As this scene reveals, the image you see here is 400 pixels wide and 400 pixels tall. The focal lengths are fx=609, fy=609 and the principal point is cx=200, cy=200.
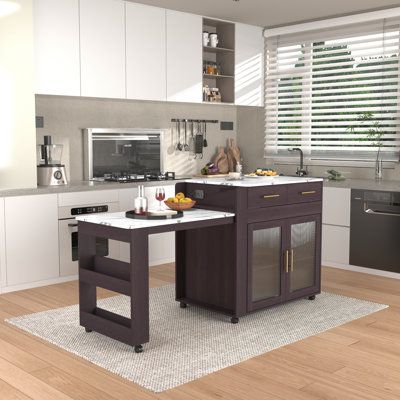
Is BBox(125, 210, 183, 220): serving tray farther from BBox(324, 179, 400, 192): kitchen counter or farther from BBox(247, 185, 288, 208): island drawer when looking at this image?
BBox(324, 179, 400, 192): kitchen counter

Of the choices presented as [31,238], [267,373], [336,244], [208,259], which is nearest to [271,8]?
[336,244]

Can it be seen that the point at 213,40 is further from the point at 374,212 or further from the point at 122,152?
the point at 374,212

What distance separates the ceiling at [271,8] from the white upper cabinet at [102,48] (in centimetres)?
31

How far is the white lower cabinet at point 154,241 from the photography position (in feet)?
17.9

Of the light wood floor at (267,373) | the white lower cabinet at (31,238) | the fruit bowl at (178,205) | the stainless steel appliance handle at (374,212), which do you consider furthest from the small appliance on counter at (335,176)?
the white lower cabinet at (31,238)

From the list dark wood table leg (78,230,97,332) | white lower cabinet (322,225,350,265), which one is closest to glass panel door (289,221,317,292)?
white lower cabinet (322,225,350,265)

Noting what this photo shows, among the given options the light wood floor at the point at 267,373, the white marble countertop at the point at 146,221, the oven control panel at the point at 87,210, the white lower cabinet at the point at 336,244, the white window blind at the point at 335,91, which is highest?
the white window blind at the point at 335,91

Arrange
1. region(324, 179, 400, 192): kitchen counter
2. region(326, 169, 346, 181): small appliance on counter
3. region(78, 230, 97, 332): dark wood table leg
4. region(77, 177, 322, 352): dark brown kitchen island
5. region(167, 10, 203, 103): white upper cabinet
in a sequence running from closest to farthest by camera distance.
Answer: region(77, 177, 322, 352): dark brown kitchen island
region(78, 230, 97, 332): dark wood table leg
region(324, 179, 400, 192): kitchen counter
region(167, 10, 203, 103): white upper cabinet
region(326, 169, 346, 181): small appliance on counter

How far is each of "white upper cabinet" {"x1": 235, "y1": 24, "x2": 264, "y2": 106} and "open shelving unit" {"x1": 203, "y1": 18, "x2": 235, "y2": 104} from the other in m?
0.05

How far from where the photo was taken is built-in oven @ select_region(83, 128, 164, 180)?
5703 mm

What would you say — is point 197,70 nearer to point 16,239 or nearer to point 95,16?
point 95,16

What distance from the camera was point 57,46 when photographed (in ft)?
16.5

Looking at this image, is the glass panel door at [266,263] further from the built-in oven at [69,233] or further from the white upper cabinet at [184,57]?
the white upper cabinet at [184,57]

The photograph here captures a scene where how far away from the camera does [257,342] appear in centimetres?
366
